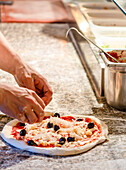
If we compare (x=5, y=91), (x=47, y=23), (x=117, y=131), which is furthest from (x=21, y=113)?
(x=47, y=23)

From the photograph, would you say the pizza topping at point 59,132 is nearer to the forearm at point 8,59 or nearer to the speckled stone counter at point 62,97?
the speckled stone counter at point 62,97

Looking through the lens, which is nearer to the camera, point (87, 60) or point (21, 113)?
point (21, 113)

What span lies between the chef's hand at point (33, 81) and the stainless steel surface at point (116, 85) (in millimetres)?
316

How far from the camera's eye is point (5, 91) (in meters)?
1.41

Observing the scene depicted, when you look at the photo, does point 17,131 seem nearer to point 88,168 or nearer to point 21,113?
point 21,113

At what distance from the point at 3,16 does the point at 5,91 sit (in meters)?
2.19

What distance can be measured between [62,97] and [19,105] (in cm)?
63

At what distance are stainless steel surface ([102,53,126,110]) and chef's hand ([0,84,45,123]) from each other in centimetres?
46

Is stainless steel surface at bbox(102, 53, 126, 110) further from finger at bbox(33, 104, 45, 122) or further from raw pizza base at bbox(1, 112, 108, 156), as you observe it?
finger at bbox(33, 104, 45, 122)

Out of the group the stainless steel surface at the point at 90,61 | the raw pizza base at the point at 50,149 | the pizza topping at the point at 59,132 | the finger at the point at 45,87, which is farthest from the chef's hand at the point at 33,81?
A: the stainless steel surface at the point at 90,61

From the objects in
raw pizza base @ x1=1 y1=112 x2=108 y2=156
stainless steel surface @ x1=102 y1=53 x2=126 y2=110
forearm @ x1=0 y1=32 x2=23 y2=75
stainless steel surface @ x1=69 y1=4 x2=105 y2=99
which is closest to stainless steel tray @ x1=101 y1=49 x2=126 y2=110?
stainless steel surface @ x1=102 y1=53 x2=126 y2=110

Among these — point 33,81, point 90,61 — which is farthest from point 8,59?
point 90,61

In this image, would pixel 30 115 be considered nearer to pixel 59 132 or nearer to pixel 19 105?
pixel 19 105

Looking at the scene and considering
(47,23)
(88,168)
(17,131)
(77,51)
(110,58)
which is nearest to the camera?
(88,168)
